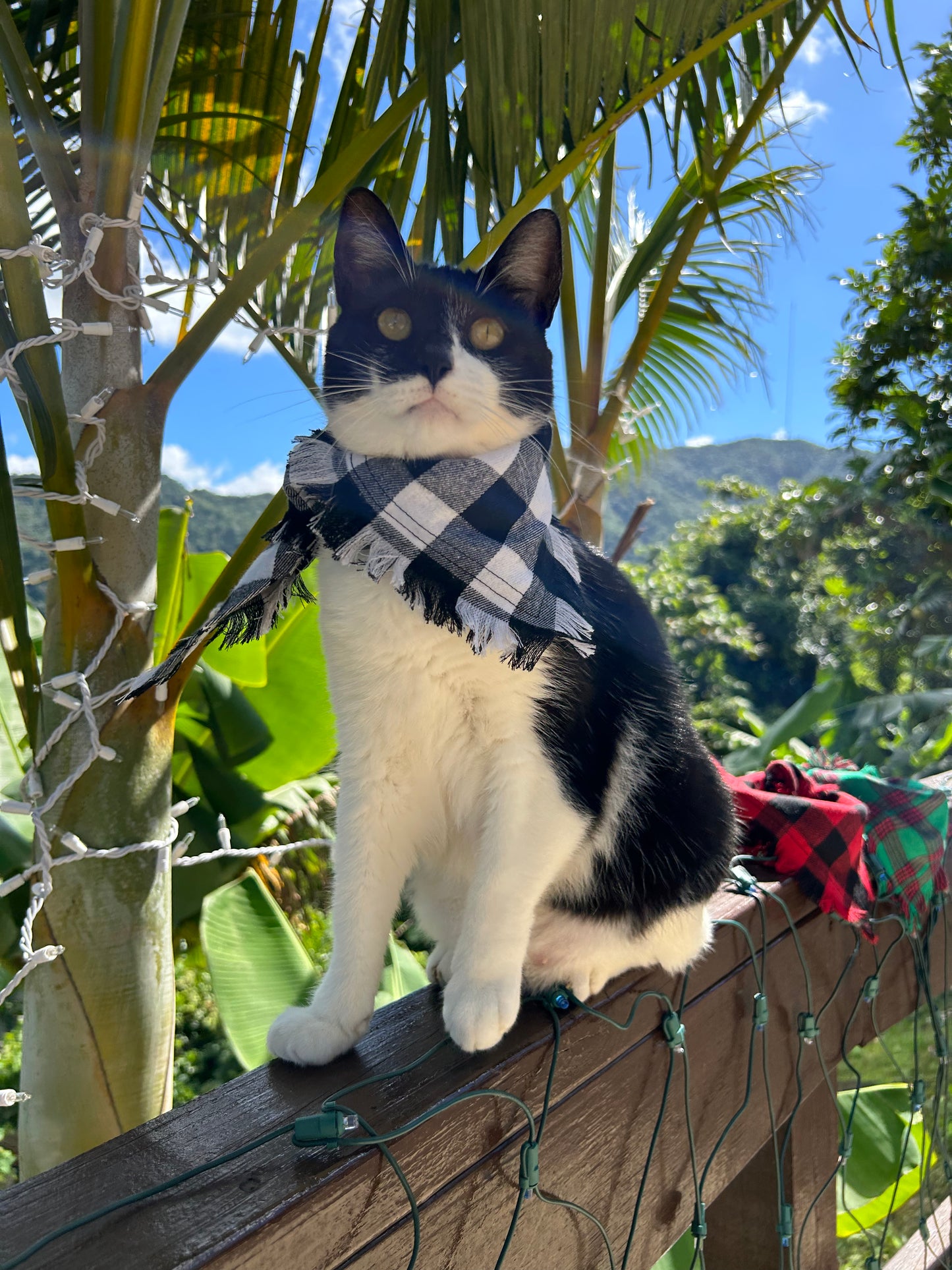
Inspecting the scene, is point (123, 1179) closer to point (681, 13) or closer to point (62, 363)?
point (62, 363)

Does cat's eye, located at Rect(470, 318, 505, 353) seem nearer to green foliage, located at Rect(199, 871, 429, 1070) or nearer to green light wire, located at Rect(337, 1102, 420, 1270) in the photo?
green light wire, located at Rect(337, 1102, 420, 1270)

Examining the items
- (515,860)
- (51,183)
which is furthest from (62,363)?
(515,860)

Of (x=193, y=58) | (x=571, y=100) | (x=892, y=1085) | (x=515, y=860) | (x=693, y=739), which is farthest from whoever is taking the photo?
(x=892, y=1085)

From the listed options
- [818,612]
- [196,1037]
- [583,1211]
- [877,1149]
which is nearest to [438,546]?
[583,1211]

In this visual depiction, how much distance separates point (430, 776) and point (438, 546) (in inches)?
7.9

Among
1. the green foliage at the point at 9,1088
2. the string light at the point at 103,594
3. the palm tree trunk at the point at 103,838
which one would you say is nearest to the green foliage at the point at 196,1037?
the green foliage at the point at 9,1088

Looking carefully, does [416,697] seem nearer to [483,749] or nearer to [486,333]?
[483,749]

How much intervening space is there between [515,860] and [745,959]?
39 centimetres

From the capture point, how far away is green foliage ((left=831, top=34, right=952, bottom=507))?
6043 millimetres

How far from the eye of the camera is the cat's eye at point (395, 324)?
703 mm

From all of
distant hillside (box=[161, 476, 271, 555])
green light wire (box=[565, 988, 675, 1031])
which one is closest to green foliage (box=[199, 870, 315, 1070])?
green light wire (box=[565, 988, 675, 1031])

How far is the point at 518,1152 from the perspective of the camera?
587 millimetres

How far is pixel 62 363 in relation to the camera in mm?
931

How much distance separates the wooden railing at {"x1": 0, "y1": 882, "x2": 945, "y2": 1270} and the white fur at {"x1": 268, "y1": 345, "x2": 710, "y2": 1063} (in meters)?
0.04
